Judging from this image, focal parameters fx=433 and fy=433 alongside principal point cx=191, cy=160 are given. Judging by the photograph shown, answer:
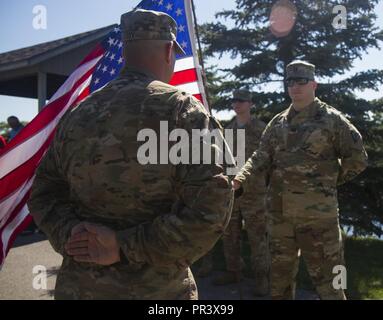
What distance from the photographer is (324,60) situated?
818 cm

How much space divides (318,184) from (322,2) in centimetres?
581

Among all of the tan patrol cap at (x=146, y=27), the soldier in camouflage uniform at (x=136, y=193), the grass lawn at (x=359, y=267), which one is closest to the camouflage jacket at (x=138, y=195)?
the soldier in camouflage uniform at (x=136, y=193)

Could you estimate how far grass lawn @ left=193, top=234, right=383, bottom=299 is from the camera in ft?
16.6

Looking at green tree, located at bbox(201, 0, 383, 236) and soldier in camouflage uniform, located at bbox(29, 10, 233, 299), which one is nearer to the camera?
soldier in camouflage uniform, located at bbox(29, 10, 233, 299)

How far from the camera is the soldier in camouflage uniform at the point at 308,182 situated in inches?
136

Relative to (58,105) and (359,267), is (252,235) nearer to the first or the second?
(359,267)

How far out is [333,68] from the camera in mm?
8305

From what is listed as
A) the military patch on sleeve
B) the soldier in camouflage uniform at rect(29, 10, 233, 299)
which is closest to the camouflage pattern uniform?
the military patch on sleeve

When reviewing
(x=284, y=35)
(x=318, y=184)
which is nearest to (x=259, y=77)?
(x=284, y=35)

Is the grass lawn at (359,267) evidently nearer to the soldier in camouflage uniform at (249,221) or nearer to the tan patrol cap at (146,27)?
the soldier in camouflage uniform at (249,221)

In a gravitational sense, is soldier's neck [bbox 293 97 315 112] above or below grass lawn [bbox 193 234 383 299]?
above

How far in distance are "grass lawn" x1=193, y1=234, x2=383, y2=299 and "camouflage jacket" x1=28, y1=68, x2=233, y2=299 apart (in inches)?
149

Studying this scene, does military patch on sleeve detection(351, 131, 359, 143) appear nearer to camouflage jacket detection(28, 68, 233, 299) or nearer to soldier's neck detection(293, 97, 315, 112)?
soldier's neck detection(293, 97, 315, 112)
